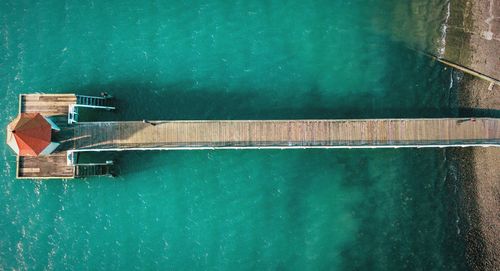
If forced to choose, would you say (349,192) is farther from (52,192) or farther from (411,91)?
(52,192)

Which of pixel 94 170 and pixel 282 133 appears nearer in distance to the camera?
pixel 282 133

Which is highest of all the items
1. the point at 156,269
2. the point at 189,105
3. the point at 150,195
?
the point at 189,105

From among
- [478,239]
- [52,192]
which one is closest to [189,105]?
[52,192]

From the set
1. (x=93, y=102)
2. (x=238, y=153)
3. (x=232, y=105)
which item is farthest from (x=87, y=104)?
(x=238, y=153)

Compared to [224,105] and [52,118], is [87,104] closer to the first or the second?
[52,118]

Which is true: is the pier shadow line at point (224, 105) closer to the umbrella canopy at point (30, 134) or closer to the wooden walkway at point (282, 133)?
the wooden walkway at point (282, 133)

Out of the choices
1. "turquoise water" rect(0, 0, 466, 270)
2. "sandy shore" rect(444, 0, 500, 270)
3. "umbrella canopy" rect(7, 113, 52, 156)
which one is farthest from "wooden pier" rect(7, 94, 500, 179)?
"sandy shore" rect(444, 0, 500, 270)
